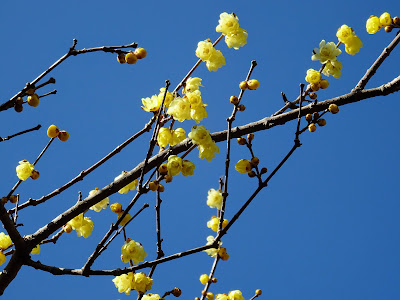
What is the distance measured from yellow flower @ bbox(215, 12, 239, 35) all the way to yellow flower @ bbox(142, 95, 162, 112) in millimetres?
781

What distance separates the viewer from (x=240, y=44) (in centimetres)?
351

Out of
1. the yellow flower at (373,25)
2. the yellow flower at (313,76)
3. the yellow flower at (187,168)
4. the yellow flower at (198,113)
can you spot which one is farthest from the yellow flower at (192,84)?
the yellow flower at (373,25)

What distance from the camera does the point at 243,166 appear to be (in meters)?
3.17

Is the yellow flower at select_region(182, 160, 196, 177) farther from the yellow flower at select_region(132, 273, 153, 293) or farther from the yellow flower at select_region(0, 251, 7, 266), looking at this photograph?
the yellow flower at select_region(0, 251, 7, 266)

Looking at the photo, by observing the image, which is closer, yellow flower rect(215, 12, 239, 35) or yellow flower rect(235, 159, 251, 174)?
yellow flower rect(235, 159, 251, 174)

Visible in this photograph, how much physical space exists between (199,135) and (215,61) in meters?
0.72

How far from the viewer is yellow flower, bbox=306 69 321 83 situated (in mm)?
3500

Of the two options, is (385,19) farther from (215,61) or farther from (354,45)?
(215,61)

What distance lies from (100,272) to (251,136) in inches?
56.8

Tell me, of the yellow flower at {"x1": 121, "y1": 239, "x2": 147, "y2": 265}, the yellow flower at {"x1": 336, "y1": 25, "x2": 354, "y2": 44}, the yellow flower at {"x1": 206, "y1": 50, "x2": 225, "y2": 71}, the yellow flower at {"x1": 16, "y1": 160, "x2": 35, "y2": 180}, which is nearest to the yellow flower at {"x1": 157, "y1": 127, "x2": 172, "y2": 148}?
the yellow flower at {"x1": 206, "y1": 50, "x2": 225, "y2": 71}

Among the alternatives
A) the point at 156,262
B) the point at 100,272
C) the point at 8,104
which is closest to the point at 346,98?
the point at 156,262

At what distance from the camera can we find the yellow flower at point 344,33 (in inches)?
148

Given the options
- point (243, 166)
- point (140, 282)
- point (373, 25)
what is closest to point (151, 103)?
point (243, 166)

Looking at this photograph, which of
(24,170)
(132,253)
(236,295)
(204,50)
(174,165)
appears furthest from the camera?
(236,295)
